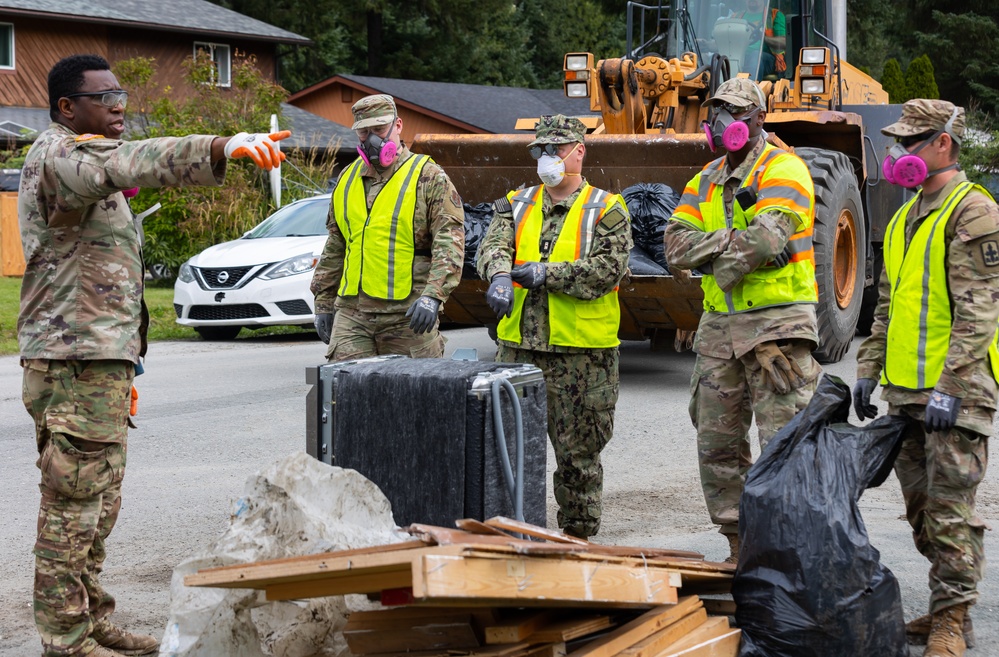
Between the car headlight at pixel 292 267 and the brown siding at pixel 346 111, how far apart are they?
70.6 ft

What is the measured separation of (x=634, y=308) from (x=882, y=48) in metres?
44.5

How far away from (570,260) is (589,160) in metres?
4.70

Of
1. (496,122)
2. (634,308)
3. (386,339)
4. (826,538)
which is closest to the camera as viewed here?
(826,538)

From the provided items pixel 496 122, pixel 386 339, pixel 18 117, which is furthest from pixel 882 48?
pixel 386 339

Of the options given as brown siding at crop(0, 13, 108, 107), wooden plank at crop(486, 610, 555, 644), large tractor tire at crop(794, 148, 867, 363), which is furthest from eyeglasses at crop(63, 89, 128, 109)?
brown siding at crop(0, 13, 108, 107)

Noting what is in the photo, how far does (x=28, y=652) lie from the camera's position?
13.7ft

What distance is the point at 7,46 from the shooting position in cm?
2775

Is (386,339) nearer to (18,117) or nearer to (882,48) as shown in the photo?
(18,117)

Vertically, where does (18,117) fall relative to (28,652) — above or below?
above

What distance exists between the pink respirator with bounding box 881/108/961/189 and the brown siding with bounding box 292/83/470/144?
29.9 m

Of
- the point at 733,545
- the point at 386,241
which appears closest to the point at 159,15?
the point at 386,241

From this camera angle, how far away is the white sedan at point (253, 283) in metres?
12.6

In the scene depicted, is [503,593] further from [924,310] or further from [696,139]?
[696,139]

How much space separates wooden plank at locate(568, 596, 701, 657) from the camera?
3471 millimetres
